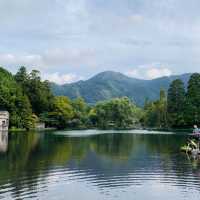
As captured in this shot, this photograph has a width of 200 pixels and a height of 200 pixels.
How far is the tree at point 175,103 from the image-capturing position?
436 feet

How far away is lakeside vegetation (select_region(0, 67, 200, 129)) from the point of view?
365ft

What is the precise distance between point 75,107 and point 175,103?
4366 centimetres

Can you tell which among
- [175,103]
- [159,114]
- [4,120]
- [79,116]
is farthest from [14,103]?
[159,114]

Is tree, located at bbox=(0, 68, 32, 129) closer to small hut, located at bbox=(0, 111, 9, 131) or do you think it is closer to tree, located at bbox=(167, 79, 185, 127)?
small hut, located at bbox=(0, 111, 9, 131)

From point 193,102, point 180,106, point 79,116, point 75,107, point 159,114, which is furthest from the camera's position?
point 75,107

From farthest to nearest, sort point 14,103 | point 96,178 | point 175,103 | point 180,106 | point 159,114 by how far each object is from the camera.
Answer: point 159,114
point 175,103
point 180,106
point 14,103
point 96,178

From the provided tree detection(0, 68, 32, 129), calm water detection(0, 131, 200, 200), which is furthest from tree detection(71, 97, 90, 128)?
calm water detection(0, 131, 200, 200)

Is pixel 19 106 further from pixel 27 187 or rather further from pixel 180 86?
pixel 27 187

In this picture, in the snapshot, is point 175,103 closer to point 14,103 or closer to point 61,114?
point 61,114

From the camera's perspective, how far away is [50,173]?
29.3 m

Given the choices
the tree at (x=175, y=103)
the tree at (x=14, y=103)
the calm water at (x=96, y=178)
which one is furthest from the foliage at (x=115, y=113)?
the calm water at (x=96, y=178)

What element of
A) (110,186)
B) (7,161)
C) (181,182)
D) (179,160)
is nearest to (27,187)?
(110,186)

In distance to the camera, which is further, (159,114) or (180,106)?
(159,114)

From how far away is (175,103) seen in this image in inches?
5364
